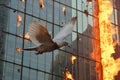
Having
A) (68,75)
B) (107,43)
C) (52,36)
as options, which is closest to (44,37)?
(68,75)

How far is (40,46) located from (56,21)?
2054cm

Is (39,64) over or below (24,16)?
below

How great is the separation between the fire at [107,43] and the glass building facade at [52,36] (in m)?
0.81

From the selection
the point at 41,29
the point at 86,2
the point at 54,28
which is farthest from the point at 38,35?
the point at 86,2

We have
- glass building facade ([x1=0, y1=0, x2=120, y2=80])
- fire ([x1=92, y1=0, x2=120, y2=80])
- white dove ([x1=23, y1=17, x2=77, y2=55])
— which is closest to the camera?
white dove ([x1=23, y1=17, x2=77, y2=55])

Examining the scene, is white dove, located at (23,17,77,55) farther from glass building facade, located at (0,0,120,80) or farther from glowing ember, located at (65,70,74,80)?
glowing ember, located at (65,70,74,80)

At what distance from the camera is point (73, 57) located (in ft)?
142

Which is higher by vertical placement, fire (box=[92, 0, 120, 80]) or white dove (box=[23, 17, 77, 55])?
fire (box=[92, 0, 120, 80])

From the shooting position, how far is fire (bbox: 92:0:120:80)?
154 feet

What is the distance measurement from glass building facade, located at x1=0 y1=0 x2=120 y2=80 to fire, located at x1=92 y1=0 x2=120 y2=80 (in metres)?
0.81

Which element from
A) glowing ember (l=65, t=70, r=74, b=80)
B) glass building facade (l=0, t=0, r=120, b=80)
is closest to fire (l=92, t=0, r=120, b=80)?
glass building facade (l=0, t=0, r=120, b=80)

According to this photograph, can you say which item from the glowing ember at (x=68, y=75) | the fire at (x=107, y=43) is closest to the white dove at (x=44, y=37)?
the glowing ember at (x=68, y=75)

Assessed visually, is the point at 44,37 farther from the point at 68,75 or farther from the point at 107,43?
the point at 107,43

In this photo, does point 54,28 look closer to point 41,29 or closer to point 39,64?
point 39,64
